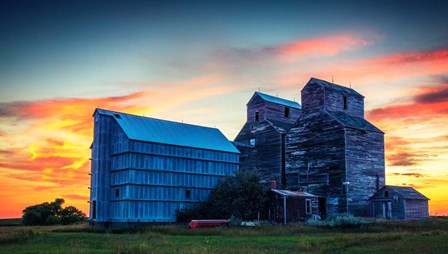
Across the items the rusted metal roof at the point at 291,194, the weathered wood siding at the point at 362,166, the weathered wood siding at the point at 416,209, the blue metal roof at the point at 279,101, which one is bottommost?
the weathered wood siding at the point at 416,209

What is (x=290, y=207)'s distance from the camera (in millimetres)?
54875

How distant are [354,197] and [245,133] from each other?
66.3 ft

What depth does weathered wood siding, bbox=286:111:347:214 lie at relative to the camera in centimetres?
5841

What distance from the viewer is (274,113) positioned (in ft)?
237

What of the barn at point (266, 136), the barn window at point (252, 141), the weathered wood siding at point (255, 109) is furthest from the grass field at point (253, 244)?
the weathered wood siding at point (255, 109)

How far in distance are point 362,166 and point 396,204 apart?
221 inches

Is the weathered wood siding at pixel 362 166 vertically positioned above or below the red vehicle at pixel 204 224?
above

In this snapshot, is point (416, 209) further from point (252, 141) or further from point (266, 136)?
point (252, 141)

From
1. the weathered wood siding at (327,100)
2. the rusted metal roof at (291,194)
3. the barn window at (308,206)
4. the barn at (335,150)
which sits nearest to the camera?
the rusted metal roof at (291,194)

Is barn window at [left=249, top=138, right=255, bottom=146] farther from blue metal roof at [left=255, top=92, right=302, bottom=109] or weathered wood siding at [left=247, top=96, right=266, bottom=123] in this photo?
blue metal roof at [left=255, top=92, right=302, bottom=109]

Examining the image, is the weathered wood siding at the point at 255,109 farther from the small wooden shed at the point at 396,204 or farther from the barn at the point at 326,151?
the small wooden shed at the point at 396,204

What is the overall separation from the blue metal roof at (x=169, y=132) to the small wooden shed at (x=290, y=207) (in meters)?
11.3

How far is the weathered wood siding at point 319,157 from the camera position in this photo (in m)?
58.4

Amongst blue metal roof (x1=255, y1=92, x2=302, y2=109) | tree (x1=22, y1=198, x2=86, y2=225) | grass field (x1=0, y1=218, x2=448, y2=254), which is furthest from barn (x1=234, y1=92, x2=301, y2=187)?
tree (x1=22, y1=198, x2=86, y2=225)
